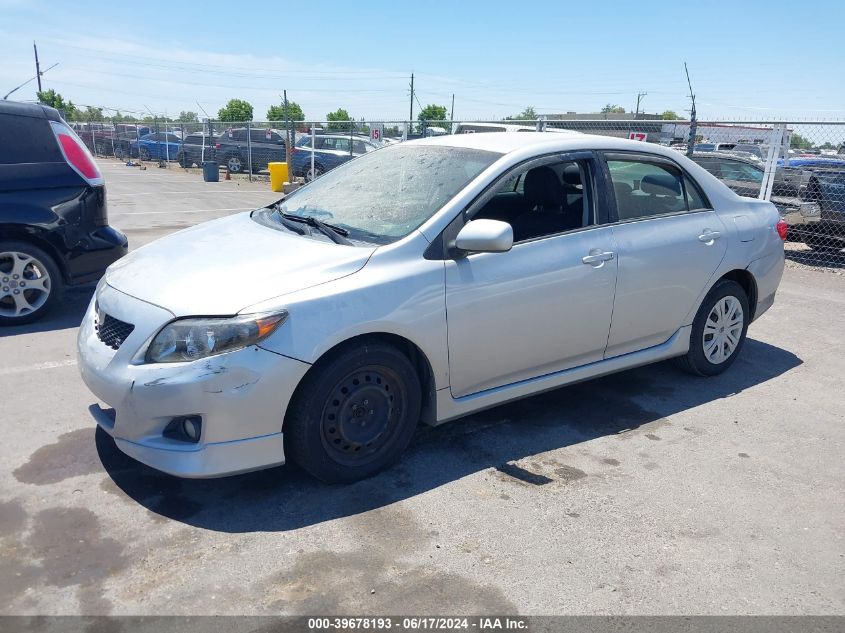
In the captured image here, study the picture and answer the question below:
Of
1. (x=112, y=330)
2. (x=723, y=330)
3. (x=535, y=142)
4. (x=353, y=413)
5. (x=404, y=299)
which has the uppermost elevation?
(x=535, y=142)

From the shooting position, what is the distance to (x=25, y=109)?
592 cm

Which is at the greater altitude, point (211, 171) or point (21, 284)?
point (211, 171)

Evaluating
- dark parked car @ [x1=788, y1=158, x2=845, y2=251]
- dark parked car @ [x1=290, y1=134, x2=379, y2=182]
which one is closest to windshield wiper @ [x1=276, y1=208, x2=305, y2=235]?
dark parked car @ [x1=788, y1=158, x2=845, y2=251]

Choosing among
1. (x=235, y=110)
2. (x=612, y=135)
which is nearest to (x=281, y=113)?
(x=235, y=110)

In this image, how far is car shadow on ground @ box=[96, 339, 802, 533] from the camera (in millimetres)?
3252

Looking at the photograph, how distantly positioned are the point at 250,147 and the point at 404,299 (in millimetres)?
21977

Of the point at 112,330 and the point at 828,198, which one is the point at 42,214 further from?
the point at 828,198

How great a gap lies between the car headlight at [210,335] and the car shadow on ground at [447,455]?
2.47 ft

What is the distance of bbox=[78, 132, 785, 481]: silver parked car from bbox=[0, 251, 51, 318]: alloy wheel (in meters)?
2.35

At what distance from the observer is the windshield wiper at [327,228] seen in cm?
364

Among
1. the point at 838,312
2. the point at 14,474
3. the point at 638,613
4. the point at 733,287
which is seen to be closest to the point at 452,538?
the point at 638,613

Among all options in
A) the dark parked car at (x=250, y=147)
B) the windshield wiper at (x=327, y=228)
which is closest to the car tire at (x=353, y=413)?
the windshield wiper at (x=327, y=228)

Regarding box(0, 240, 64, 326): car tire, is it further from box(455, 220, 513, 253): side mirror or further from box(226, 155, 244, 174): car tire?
box(226, 155, 244, 174): car tire

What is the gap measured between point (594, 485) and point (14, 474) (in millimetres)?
2956
